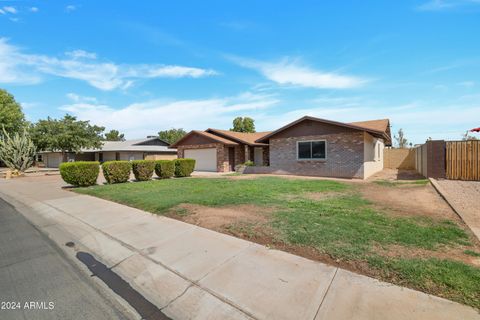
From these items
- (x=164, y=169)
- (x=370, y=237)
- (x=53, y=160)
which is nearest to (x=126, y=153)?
(x=53, y=160)

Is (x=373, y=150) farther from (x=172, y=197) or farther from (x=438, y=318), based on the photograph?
(x=438, y=318)

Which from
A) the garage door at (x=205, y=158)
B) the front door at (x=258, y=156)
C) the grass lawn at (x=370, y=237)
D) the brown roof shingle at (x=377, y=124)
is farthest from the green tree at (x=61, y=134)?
the brown roof shingle at (x=377, y=124)

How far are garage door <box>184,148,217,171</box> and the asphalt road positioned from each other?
18.0 metres

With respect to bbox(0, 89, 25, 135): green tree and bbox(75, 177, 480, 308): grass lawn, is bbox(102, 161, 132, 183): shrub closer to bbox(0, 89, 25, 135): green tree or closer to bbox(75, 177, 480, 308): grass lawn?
bbox(75, 177, 480, 308): grass lawn

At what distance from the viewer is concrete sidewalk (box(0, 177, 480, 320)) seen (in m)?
2.64

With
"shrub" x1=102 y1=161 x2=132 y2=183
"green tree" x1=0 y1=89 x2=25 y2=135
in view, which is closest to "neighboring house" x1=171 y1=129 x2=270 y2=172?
"shrub" x1=102 y1=161 x2=132 y2=183

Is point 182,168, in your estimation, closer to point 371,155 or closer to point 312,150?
point 312,150

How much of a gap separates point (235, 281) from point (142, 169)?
1314 centimetres

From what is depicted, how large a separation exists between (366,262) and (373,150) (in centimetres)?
1610

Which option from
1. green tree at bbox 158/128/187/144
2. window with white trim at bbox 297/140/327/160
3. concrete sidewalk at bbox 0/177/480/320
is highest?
green tree at bbox 158/128/187/144

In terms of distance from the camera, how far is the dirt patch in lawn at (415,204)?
6.10m

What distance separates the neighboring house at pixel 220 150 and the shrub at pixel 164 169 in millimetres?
5739

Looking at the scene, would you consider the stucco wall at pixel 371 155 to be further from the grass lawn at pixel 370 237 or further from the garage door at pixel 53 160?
the garage door at pixel 53 160

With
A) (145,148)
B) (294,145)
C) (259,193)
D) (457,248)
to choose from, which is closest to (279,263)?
(457,248)
